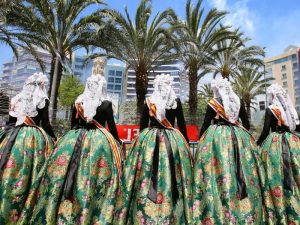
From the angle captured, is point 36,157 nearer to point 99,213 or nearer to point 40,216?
point 40,216

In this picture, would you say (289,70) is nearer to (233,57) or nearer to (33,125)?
(233,57)

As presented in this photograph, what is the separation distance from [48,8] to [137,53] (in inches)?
187

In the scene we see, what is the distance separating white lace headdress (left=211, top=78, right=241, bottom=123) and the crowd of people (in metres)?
0.01

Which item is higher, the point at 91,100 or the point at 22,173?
the point at 91,100

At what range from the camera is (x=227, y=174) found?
3.74 meters

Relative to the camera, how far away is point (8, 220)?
3.75 meters

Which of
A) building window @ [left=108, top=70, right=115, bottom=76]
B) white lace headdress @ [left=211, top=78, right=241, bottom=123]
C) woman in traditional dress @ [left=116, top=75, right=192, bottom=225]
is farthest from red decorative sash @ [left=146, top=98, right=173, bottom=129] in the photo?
building window @ [left=108, top=70, right=115, bottom=76]

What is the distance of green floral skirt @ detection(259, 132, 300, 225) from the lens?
3.94m

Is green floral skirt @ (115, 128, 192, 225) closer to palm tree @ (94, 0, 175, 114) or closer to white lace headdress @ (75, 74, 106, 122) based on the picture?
white lace headdress @ (75, 74, 106, 122)

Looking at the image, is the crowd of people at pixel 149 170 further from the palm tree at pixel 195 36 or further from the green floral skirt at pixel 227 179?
the palm tree at pixel 195 36

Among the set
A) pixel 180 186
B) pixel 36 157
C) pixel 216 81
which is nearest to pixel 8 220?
pixel 36 157

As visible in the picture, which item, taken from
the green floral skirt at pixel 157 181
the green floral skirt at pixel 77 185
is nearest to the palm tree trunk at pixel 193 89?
the green floral skirt at pixel 157 181

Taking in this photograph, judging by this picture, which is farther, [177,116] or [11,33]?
[11,33]

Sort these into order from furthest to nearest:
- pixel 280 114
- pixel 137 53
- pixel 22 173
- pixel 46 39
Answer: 1. pixel 137 53
2. pixel 46 39
3. pixel 280 114
4. pixel 22 173
